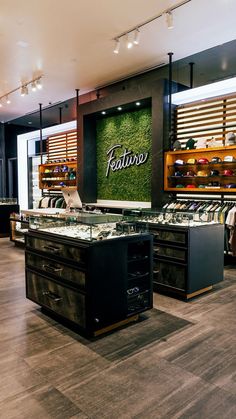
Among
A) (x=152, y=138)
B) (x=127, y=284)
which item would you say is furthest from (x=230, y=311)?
(x=152, y=138)

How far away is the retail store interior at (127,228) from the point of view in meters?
2.42

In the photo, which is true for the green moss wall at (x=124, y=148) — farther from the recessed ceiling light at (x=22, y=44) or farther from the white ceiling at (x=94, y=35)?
the recessed ceiling light at (x=22, y=44)

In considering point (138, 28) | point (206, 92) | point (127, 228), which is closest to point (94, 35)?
point (138, 28)

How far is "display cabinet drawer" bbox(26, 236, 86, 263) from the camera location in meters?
3.00

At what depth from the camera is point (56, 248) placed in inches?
130

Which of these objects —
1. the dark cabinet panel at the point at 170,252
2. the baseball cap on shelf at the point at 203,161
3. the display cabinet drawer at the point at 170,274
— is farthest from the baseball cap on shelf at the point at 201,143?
the display cabinet drawer at the point at 170,274

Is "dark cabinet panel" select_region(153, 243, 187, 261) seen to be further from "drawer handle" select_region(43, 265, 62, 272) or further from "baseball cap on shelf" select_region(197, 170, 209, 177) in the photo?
"baseball cap on shelf" select_region(197, 170, 209, 177)

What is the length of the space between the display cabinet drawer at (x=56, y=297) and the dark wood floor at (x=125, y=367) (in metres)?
0.18

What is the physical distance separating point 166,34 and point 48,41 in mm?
2015

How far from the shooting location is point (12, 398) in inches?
87.3

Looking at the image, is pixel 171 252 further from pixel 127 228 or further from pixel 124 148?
pixel 124 148

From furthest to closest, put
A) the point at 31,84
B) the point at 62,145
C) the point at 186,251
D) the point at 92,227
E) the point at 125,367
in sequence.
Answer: the point at 62,145 → the point at 31,84 → the point at 186,251 → the point at 92,227 → the point at 125,367

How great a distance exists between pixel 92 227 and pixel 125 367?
1.25m

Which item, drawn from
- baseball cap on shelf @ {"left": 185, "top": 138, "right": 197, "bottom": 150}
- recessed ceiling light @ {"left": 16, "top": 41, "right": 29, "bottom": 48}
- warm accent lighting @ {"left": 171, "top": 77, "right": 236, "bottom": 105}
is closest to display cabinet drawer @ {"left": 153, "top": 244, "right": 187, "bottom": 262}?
baseball cap on shelf @ {"left": 185, "top": 138, "right": 197, "bottom": 150}
